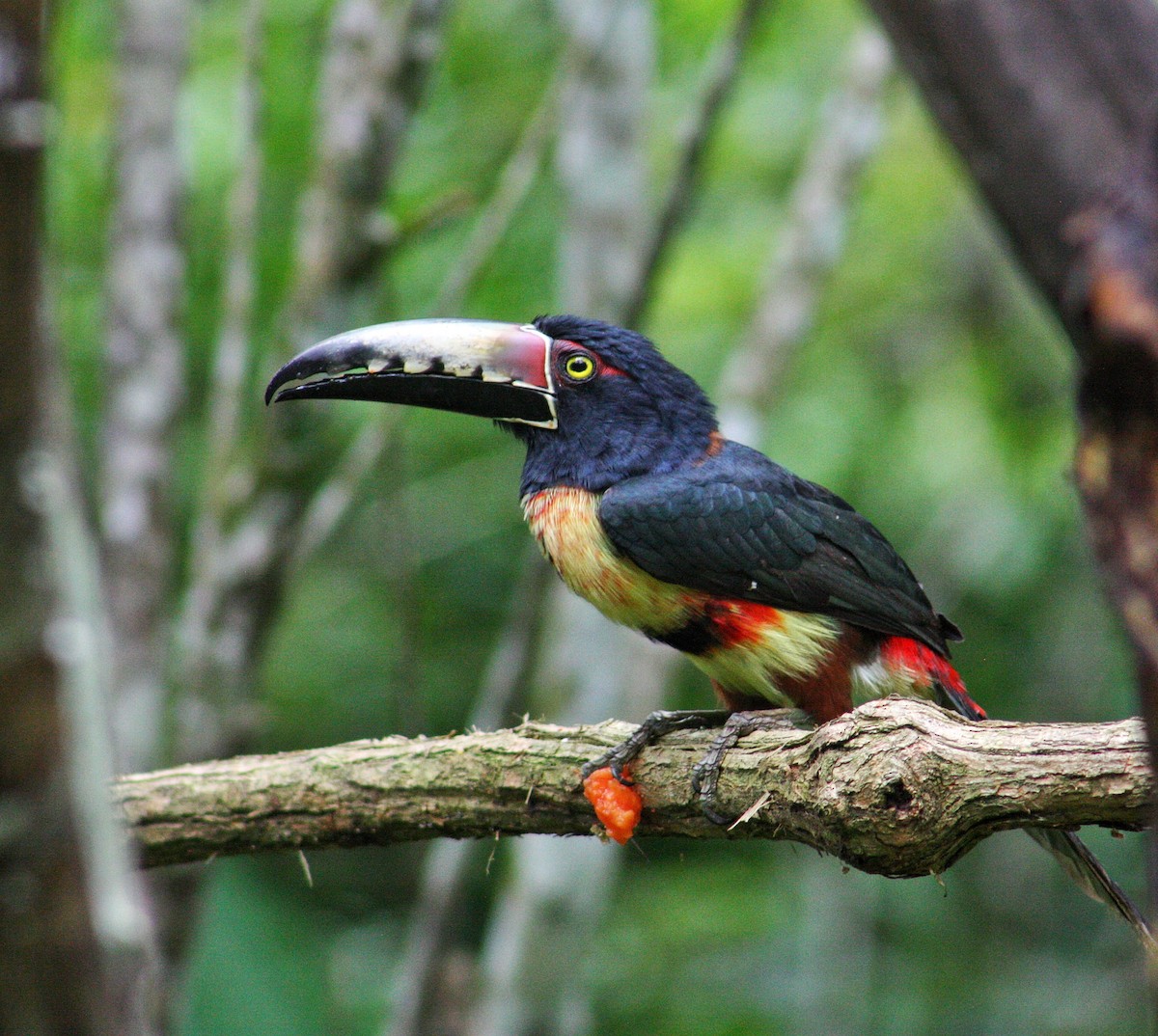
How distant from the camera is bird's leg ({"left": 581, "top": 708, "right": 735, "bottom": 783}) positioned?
314cm

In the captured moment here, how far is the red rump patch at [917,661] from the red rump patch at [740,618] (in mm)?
358

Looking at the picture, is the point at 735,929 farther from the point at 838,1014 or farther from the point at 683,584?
the point at 683,584

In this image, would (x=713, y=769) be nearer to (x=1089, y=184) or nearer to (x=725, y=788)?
(x=725, y=788)

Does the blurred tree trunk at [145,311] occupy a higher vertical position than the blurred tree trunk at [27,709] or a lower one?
higher

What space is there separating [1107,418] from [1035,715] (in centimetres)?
654

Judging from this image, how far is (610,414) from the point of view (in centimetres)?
395

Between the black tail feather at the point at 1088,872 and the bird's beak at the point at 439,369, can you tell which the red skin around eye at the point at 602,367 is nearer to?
the bird's beak at the point at 439,369

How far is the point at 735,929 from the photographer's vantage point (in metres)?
7.16

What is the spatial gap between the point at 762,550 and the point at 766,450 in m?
3.72

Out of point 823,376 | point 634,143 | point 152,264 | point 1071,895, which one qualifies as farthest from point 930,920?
point 152,264

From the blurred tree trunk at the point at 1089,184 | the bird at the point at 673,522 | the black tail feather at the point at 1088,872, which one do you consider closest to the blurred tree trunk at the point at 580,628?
the bird at the point at 673,522

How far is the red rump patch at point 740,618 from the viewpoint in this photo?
353 cm

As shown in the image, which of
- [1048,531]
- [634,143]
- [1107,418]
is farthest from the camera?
[1048,531]

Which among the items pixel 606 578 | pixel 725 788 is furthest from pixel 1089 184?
pixel 606 578
